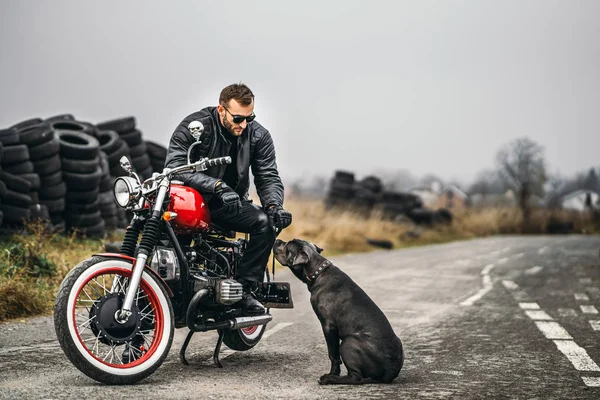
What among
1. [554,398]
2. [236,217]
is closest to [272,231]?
[236,217]

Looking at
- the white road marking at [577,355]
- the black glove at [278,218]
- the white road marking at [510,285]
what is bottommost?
the white road marking at [510,285]

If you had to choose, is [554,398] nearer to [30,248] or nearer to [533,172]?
[30,248]

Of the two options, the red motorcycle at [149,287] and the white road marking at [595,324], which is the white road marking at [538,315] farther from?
the red motorcycle at [149,287]

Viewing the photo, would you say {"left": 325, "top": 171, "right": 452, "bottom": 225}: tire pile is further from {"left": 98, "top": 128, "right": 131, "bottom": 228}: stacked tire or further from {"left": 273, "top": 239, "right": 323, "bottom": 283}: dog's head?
{"left": 273, "top": 239, "right": 323, "bottom": 283}: dog's head

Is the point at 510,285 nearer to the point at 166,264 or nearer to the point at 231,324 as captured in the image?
the point at 231,324

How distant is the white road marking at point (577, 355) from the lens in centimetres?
692

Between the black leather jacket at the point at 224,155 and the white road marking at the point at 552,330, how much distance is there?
366cm

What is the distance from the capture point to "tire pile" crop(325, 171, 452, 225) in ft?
111

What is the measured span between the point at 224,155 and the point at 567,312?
620 cm

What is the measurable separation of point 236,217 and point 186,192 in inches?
20.7

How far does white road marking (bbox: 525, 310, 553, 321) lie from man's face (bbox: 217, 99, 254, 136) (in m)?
5.35

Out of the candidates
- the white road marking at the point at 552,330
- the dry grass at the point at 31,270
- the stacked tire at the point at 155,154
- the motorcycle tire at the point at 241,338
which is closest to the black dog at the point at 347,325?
the motorcycle tire at the point at 241,338

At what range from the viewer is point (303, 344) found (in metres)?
8.05

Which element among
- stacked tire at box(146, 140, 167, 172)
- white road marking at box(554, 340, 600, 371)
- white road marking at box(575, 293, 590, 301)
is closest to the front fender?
white road marking at box(554, 340, 600, 371)
